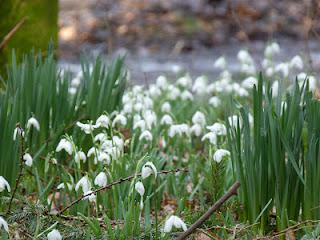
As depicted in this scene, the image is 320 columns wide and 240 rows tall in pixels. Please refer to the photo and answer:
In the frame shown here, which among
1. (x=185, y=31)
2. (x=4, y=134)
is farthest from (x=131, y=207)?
(x=185, y=31)

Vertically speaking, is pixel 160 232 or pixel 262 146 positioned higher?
pixel 262 146

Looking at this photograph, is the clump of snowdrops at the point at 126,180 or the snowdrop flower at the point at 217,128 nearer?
the clump of snowdrops at the point at 126,180

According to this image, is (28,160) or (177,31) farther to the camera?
(177,31)

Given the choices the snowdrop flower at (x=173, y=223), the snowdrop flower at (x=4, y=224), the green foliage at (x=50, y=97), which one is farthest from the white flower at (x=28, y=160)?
the snowdrop flower at (x=173, y=223)

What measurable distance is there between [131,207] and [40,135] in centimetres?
112

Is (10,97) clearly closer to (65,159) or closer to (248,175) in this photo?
(65,159)

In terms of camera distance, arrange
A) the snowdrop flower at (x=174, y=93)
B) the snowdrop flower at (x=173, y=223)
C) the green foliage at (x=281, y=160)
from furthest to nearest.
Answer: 1. the snowdrop flower at (x=174, y=93)
2. the green foliage at (x=281, y=160)
3. the snowdrop flower at (x=173, y=223)

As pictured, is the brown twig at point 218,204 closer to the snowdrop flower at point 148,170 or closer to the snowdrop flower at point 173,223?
the snowdrop flower at point 173,223

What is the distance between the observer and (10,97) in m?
3.39

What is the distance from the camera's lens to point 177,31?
39.2ft

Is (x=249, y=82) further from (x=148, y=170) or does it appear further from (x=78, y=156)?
(x=148, y=170)

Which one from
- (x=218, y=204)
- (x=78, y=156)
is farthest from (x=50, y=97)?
(x=218, y=204)

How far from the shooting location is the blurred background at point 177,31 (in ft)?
33.5

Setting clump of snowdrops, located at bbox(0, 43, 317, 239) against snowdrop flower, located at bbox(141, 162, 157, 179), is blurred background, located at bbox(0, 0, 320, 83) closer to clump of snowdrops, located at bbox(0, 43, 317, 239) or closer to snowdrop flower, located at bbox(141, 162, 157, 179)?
clump of snowdrops, located at bbox(0, 43, 317, 239)
